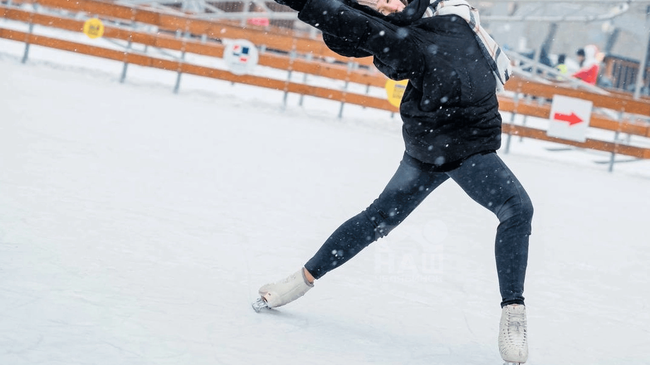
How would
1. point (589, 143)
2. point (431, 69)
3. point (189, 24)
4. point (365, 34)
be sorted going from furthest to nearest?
point (189, 24) → point (589, 143) → point (431, 69) → point (365, 34)

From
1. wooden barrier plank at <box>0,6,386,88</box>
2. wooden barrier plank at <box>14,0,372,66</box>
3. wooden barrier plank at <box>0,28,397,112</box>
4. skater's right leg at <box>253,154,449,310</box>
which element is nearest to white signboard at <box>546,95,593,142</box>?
wooden barrier plank at <box>0,28,397,112</box>

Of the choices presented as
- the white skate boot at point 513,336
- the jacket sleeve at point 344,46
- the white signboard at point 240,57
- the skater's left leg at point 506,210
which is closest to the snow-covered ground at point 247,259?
the white skate boot at point 513,336

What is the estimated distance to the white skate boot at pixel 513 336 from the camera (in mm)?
2576

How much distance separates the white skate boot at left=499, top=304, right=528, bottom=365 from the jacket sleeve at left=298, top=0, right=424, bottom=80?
0.76 metres

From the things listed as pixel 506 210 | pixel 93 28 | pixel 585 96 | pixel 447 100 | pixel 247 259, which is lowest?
pixel 247 259

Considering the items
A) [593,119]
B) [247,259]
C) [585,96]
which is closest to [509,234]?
[247,259]

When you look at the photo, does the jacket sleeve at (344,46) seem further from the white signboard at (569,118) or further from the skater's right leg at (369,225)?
the white signboard at (569,118)

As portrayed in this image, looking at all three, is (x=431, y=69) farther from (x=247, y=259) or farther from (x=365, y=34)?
(x=247, y=259)

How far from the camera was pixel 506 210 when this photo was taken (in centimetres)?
261

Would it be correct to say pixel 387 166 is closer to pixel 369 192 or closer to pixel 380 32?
pixel 369 192

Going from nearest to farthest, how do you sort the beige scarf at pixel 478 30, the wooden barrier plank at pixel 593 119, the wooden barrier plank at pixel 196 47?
the beige scarf at pixel 478 30 → the wooden barrier plank at pixel 593 119 → the wooden barrier plank at pixel 196 47

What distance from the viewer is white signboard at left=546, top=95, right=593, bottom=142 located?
35.7 feet

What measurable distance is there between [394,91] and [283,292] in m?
8.60

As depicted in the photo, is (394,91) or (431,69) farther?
(394,91)
